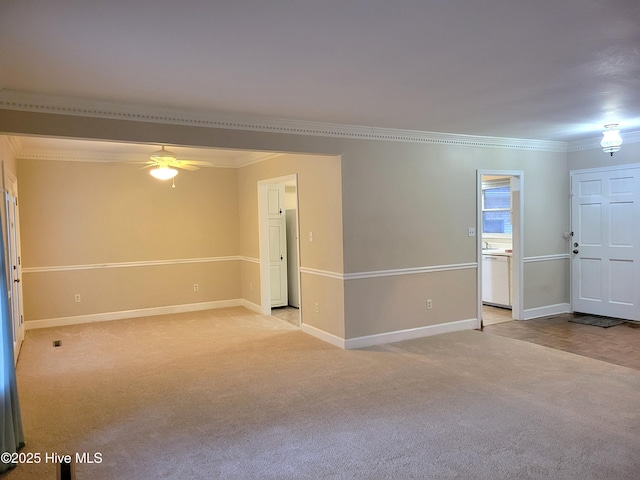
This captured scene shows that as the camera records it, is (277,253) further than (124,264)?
Yes

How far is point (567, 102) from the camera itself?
4004mm

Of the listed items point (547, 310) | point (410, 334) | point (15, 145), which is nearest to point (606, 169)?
point (547, 310)

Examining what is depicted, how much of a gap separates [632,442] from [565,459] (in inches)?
21.8

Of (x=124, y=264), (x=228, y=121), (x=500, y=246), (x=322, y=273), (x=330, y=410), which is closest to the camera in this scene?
(x=330, y=410)

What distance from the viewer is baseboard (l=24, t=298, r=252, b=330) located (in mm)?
6375

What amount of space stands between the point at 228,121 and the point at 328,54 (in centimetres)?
→ 181

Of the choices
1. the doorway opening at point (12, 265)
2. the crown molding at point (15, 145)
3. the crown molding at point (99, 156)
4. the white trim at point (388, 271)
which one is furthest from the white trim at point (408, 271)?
the crown molding at point (15, 145)

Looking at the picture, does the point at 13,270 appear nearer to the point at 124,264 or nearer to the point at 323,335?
the point at 124,264

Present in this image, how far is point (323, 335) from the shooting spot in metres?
5.46

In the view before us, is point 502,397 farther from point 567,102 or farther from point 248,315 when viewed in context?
point 248,315

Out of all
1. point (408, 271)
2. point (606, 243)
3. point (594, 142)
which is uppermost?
point (594, 142)

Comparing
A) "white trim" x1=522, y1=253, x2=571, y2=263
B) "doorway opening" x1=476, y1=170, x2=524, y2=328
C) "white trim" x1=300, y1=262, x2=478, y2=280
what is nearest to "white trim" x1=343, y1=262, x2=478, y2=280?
"white trim" x1=300, y1=262, x2=478, y2=280

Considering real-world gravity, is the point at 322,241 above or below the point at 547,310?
above

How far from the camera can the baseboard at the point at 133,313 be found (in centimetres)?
A: 638
